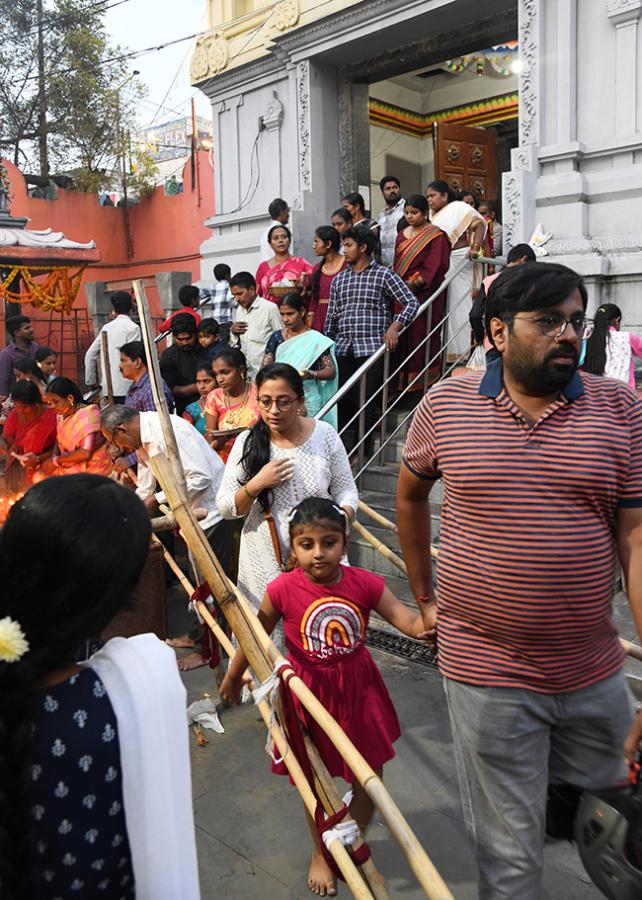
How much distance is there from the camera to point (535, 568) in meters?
1.84

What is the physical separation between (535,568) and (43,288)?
13.3m

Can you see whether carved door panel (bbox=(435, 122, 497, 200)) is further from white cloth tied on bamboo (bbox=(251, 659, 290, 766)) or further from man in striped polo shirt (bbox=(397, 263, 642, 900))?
white cloth tied on bamboo (bbox=(251, 659, 290, 766))

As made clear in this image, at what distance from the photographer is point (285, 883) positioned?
2.65 meters

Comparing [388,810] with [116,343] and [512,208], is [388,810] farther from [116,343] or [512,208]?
[512,208]

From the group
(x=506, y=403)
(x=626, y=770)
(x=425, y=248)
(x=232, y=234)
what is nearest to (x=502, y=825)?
(x=626, y=770)

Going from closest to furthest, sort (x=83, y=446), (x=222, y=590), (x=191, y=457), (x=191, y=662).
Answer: (x=222, y=590) → (x=191, y=457) → (x=191, y=662) → (x=83, y=446)

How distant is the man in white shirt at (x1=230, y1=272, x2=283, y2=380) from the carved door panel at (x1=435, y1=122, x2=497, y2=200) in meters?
4.02

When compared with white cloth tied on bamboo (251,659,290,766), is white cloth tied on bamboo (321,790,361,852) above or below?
below

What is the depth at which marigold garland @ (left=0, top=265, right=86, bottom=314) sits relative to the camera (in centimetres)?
1296

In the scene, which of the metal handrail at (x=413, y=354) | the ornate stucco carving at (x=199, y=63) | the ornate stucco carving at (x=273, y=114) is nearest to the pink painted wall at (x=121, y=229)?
the ornate stucco carving at (x=199, y=63)

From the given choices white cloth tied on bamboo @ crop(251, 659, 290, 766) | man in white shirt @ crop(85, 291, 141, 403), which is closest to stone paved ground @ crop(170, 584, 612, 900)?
white cloth tied on bamboo @ crop(251, 659, 290, 766)

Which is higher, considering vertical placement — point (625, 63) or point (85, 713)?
point (625, 63)

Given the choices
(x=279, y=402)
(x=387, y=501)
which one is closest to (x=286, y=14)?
Result: (x=387, y=501)

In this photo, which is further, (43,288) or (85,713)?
(43,288)
